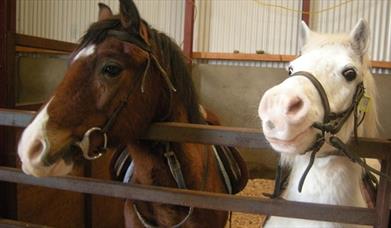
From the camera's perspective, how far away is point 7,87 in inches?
87.0

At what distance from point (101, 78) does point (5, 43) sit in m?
1.17

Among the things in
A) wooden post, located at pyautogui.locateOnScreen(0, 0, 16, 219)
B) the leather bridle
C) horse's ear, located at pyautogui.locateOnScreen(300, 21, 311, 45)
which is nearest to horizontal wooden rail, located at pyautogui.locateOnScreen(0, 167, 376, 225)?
the leather bridle

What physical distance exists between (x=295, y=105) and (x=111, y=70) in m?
0.65

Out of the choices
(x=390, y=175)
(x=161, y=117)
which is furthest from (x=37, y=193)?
(x=390, y=175)

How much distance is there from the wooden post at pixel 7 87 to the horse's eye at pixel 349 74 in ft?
5.96

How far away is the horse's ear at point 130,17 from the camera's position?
4.68ft

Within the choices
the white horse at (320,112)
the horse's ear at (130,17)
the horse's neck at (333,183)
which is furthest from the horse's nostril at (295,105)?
the horse's ear at (130,17)

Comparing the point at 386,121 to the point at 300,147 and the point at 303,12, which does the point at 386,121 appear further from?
the point at 300,147

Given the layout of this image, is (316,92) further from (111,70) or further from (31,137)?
(31,137)

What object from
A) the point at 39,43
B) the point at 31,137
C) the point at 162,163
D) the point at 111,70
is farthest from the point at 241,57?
the point at 31,137

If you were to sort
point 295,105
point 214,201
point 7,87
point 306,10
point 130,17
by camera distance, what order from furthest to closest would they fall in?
point 306,10
point 7,87
point 130,17
point 214,201
point 295,105

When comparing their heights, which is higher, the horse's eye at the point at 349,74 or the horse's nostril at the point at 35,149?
the horse's eye at the point at 349,74

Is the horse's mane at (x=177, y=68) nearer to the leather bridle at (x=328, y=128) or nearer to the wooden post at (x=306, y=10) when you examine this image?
the leather bridle at (x=328, y=128)

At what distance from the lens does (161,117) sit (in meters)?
1.60
